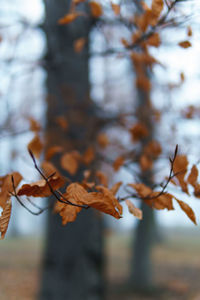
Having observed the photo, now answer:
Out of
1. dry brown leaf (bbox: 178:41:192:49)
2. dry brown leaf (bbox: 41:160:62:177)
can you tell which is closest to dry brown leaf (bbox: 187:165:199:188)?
dry brown leaf (bbox: 41:160:62:177)

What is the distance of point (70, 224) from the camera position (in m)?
3.23

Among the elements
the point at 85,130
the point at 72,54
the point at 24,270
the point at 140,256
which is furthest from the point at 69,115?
the point at 24,270

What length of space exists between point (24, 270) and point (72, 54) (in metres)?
6.39

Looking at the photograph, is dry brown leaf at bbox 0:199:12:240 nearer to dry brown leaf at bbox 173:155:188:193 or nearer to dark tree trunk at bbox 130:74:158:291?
dry brown leaf at bbox 173:155:188:193

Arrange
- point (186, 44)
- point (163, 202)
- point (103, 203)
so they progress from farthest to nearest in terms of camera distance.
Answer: point (186, 44)
point (163, 202)
point (103, 203)

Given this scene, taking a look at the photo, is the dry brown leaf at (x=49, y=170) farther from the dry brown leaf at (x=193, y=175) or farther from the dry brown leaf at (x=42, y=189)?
the dry brown leaf at (x=193, y=175)

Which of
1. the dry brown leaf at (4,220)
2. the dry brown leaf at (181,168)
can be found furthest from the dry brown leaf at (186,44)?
the dry brown leaf at (4,220)

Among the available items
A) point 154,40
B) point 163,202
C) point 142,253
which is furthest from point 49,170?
point 142,253

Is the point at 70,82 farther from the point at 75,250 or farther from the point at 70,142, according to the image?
the point at 75,250

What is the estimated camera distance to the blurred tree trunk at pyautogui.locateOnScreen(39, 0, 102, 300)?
3.16 m

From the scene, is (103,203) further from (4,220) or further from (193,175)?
(193,175)

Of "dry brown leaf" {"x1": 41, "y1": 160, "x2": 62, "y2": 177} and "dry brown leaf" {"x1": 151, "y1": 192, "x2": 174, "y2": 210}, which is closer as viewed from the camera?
"dry brown leaf" {"x1": 41, "y1": 160, "x2": 62, "y2": 177}

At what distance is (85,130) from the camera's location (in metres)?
3.37

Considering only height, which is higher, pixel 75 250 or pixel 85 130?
pixel 85 130
